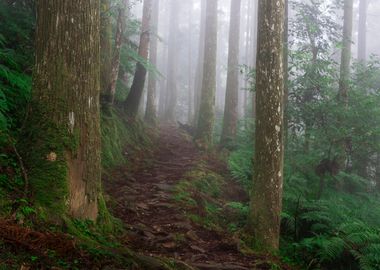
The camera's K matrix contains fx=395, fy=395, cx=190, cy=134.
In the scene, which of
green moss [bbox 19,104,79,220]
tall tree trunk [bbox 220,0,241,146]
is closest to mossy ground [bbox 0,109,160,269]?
green moss [bbox 19,104,79,220]

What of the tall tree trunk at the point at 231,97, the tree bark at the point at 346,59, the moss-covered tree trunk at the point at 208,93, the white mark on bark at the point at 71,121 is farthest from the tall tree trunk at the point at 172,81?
the white mark on bark at the point at 71,121

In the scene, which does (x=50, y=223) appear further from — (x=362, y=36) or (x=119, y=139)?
(x=362, y=36)

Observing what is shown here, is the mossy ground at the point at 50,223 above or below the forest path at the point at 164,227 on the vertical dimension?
above

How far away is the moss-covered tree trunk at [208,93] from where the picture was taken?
1554 centimetres

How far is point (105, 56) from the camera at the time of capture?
36.8ft

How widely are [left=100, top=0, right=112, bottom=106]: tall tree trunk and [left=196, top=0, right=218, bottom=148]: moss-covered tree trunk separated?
5153mm

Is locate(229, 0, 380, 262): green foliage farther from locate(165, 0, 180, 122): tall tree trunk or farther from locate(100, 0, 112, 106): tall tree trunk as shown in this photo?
locate(165, 0, 180, 122): tall tree trunk

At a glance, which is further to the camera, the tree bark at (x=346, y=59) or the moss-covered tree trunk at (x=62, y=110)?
the tree bark at (x=346, y=59)

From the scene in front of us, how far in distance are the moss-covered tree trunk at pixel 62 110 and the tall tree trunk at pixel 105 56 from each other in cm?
602

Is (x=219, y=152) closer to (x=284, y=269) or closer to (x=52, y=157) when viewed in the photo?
(x=284, y=269)

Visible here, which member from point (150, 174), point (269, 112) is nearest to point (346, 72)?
point (150, 174)

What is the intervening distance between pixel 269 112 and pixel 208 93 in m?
10.3

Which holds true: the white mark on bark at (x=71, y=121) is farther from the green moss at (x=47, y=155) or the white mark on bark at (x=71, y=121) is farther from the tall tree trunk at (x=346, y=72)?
the tall tree trunk at (x=346, y=72)

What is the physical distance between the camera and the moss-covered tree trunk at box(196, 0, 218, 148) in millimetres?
15539
